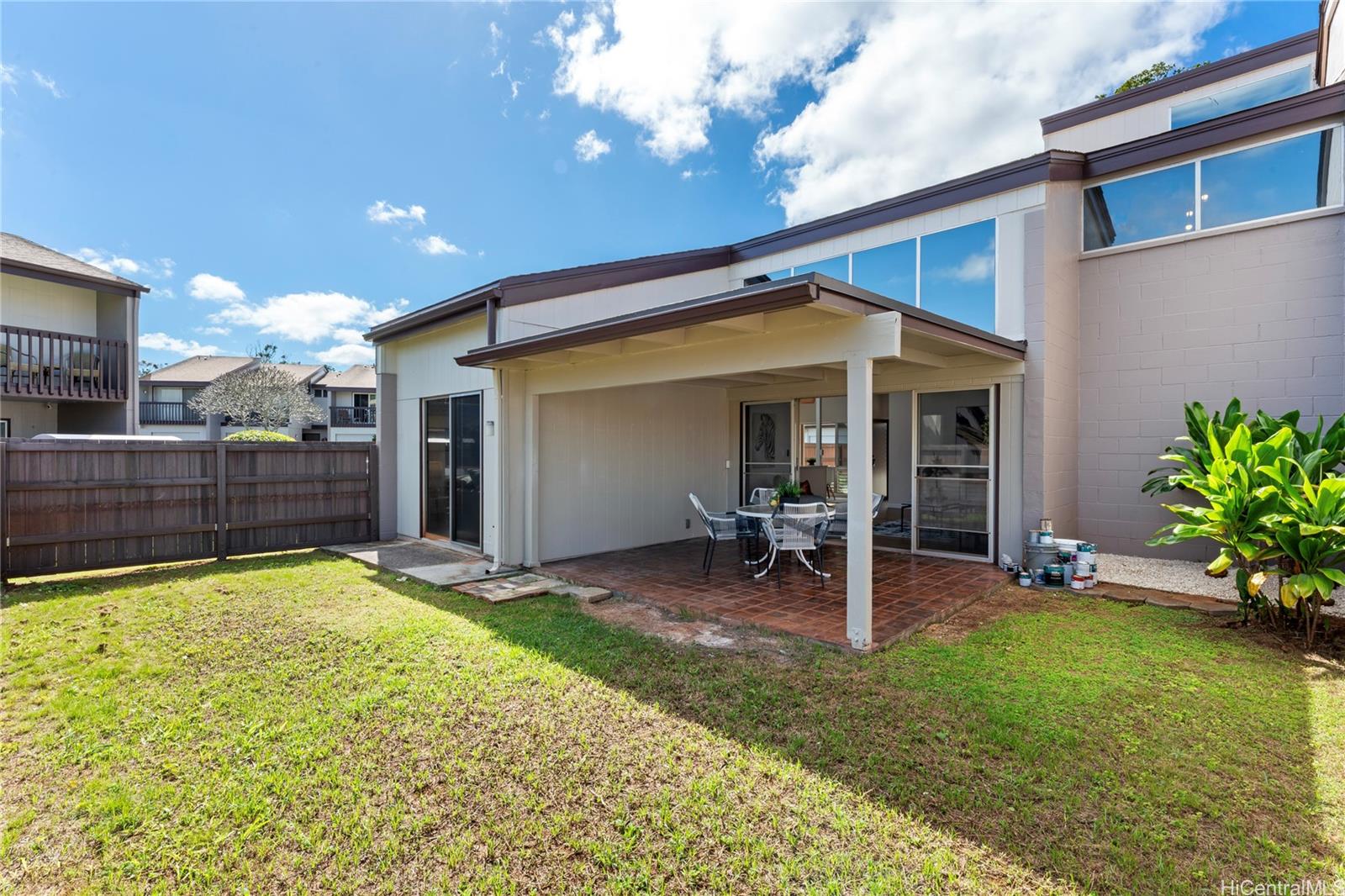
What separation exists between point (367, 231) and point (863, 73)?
15159 millimetres

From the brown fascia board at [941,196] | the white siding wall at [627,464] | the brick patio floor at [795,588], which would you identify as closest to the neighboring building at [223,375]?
the white siding wall at [627,464]

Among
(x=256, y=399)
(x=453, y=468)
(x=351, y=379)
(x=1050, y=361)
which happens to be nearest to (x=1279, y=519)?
(x=1050, y=361)

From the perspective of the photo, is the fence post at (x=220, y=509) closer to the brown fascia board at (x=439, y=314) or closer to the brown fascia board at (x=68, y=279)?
the brown fascia board at (x=439, y=314)

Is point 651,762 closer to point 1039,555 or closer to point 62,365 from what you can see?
point 1039,555

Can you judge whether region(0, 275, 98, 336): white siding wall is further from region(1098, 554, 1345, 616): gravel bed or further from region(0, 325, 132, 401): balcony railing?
region(1098, 554, 1345, 616): gravel bed

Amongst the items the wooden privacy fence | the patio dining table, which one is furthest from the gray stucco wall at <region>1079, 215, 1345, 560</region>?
the wooden privacy fence

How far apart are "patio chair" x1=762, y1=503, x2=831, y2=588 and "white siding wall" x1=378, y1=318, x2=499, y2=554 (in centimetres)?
347

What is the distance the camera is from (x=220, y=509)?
7723 millimetres

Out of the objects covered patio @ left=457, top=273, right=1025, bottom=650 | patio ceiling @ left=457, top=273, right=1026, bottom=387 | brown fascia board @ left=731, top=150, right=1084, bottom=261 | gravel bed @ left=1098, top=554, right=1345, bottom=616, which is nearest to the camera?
patio ceiling @ left=457, top=273, right=1026, bottom=387

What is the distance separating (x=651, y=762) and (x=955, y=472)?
6.11 m

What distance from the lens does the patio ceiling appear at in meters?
3.88

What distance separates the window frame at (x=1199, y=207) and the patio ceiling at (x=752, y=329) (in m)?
2.13

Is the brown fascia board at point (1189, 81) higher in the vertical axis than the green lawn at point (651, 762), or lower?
higher

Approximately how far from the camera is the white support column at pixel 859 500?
14.0ft
